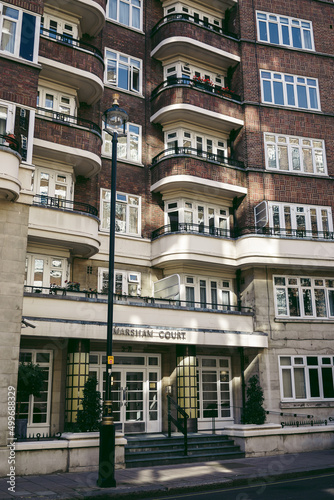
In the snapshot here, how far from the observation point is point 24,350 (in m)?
18.0

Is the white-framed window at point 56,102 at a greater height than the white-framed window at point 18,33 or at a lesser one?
greater

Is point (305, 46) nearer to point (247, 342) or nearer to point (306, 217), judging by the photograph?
point (306, 217)

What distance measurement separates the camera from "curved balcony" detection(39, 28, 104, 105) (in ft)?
65.5

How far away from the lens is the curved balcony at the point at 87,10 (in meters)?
21.1

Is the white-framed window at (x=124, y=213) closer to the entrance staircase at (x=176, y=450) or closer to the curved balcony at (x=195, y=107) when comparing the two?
the curved balcony at (x=195, y=107)

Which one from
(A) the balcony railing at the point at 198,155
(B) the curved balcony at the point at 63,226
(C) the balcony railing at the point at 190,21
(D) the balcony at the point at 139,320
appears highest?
(C) the balcony railing at the point at 190,21

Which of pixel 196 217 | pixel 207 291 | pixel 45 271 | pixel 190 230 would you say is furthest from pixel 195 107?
pixel 45 271

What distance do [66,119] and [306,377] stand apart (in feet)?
49.5

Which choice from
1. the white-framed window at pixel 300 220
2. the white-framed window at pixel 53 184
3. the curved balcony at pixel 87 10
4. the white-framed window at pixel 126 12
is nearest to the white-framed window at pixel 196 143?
the white-framed window at pixel 300 220

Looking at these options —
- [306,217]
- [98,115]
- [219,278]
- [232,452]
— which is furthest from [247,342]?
[98,115]

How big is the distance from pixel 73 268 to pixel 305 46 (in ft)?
56.5

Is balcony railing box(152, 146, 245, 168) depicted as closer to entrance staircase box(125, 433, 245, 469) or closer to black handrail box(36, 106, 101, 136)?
black handrail box(36, 106, 101, 136)

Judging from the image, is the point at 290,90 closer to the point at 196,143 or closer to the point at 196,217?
the point at 196,143

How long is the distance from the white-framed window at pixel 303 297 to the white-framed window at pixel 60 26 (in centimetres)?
1396
